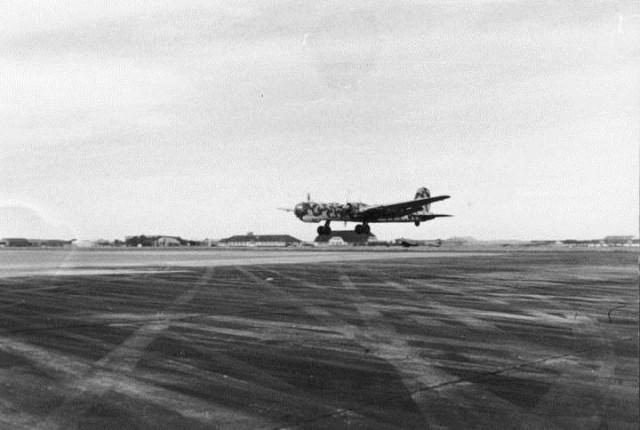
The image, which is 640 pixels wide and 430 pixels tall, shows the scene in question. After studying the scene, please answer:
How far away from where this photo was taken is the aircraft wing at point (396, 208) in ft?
218

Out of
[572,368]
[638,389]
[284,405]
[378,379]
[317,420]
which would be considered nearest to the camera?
[317,420]

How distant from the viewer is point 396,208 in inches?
2680

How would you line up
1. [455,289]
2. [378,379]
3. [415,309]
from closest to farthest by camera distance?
[378,379] < [415,309] < [455,289]

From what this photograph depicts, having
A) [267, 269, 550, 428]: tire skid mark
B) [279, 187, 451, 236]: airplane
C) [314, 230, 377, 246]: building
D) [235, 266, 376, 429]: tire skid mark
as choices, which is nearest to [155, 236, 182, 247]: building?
[314, 230, 377, 246]: building

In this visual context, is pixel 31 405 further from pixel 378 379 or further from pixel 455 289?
pixel 455 289

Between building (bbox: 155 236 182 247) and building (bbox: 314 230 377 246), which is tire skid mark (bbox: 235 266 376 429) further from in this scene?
building (bbox: 155 236 182 247)

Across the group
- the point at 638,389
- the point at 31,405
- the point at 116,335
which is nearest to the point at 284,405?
the point at 31,405

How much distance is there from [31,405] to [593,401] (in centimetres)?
546

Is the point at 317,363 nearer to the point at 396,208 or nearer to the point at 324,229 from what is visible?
the point at 324,229

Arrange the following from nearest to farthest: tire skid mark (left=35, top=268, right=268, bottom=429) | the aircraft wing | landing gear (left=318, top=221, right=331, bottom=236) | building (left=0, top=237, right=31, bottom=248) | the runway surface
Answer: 1. tire skid mark (left=35, top=268, right=268, bottom=429)
2. the runway surface
3. the aircraft wing
4. landing gear (left=318, top=221, right=331, bottom=236)
5. building (left=0, top=237, right=31, bottom=248)

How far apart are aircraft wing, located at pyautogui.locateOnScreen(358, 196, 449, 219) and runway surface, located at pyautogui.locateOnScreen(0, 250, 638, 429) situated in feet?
168

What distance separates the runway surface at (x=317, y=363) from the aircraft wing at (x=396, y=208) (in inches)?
2012

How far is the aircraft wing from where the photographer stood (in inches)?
2611

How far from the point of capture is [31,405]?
19.0ft
